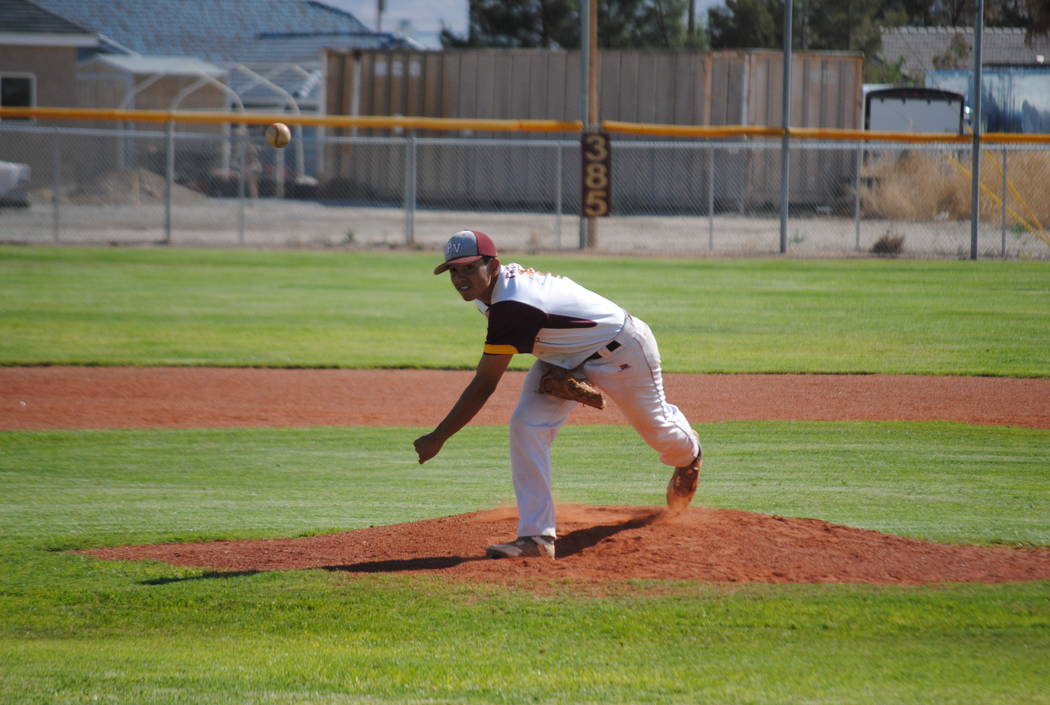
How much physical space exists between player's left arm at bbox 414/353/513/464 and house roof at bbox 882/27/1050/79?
4161 cm

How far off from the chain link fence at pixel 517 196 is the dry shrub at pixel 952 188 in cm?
5

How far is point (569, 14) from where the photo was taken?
53.2 meters

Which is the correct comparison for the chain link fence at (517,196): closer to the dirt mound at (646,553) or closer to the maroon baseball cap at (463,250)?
the dirt mound at (646,553)

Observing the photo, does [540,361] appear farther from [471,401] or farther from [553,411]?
[471,401]

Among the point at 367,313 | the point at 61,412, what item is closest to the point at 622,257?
the point at 367,313

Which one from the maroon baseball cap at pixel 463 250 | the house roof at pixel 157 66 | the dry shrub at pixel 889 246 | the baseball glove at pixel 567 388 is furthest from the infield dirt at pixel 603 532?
the house roof at pixel 157 66

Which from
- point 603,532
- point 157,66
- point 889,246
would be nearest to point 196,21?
point 157,66

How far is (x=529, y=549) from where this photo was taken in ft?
19.8

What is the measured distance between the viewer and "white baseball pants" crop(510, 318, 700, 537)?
588 cm

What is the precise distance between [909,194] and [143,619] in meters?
27.7

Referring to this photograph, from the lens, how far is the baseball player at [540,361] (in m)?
5.64

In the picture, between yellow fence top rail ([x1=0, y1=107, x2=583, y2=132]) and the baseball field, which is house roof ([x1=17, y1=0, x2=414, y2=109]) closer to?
yellow fence top rail ([x1=0, y1=107, x2=583, y2=132])

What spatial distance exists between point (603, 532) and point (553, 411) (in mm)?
1057

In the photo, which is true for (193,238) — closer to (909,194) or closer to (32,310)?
(32,310)
